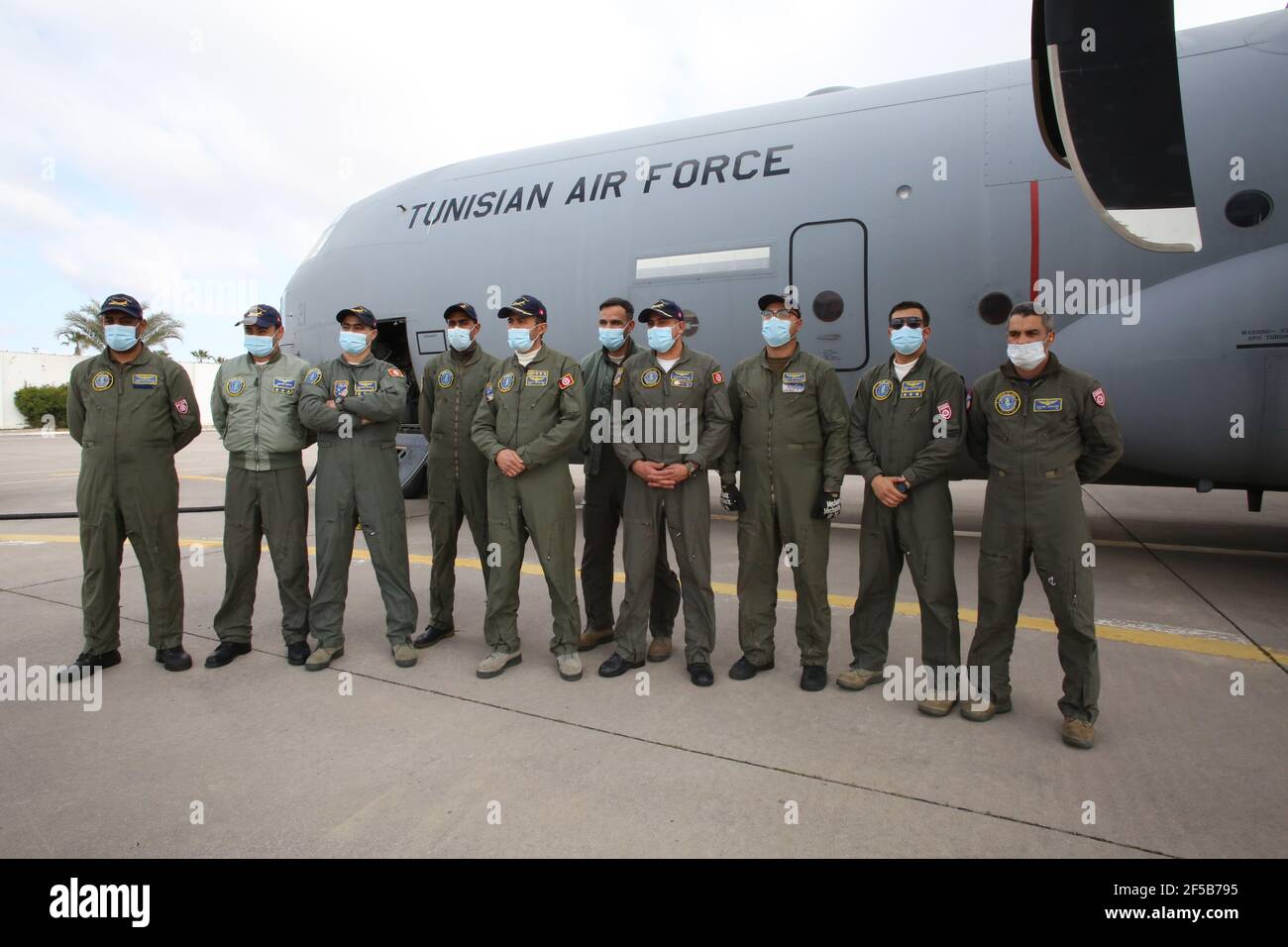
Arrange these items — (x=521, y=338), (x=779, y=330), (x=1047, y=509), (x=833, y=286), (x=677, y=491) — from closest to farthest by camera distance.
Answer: (x=1047, y=509)
(x=779, y=330)
(x=677, y=491)
(x=521, y=338)
(x=833, y=286)

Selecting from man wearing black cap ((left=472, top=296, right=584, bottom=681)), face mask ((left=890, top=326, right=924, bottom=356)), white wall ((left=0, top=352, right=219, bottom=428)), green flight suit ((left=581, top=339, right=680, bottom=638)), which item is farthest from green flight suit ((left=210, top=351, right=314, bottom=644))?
white wall ((left=0, top=352, right=219, bottom=428))

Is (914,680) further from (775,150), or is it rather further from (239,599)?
(775,150)

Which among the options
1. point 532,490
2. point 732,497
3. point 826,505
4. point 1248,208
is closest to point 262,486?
point 532,490

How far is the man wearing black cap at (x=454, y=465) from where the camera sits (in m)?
4.73

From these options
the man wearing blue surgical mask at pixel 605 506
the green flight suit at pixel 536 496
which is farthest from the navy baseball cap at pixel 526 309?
the man wearing blue surgical mask at pixel 605 506

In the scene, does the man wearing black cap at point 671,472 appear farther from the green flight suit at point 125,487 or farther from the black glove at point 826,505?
the green flight suit at point 125,487

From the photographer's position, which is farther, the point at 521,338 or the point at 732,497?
the point at 521,338

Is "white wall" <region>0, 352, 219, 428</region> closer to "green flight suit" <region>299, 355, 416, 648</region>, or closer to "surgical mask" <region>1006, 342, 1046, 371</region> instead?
"green flight suit" <region>299, 355, 416, 648</region>

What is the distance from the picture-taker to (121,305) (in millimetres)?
4258

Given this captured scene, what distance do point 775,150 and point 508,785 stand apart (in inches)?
232

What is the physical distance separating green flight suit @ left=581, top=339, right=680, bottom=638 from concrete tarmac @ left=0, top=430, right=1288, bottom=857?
312mm

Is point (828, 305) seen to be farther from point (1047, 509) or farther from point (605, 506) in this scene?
point (1047, 509)

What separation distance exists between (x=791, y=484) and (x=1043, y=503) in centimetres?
119

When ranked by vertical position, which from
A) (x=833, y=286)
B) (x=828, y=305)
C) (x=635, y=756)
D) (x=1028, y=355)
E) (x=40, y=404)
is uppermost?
(x=40, y=404)
